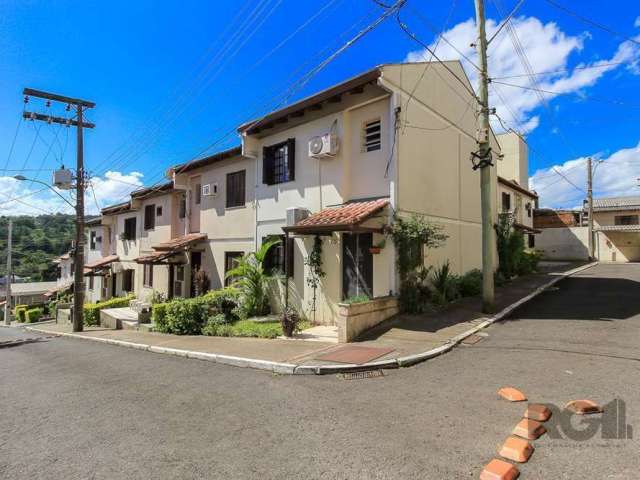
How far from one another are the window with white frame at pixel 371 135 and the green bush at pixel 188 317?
25.1 feet

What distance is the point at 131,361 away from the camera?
8648 mm

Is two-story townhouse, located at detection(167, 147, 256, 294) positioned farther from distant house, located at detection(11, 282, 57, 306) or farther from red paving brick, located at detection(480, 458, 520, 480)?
distant house, located at detection(11, 282, 57, 306)

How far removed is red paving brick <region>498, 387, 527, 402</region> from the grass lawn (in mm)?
6139

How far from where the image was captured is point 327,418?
4.47 m

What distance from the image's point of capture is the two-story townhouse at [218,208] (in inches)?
584

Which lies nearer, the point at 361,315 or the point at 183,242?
the point at 361,315

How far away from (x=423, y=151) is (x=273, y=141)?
5495mm

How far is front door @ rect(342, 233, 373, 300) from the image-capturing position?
1032cm

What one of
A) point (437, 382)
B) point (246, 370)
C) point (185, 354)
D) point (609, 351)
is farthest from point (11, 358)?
point (609, 351)

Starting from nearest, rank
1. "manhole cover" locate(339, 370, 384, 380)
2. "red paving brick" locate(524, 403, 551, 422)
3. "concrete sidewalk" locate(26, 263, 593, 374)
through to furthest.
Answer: "red paving brick" locate(524, 403, 551, 422), "manhole cover" locate(339, 370, 384, 380), "concrete sidewalk" locate(26, 263, 593, 374)

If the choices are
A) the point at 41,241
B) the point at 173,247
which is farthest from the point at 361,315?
the point at 41,241

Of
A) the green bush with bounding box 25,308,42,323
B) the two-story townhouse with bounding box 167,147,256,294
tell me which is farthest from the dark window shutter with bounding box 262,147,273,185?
the green bush with bounding box 25,308,42,323

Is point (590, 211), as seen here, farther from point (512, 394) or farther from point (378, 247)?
point (512, 394)

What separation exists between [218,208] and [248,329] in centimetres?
739
